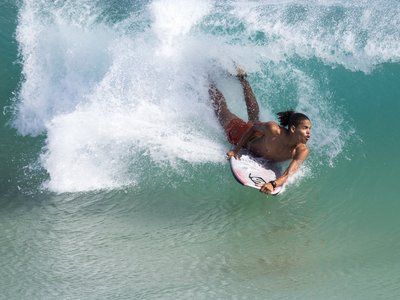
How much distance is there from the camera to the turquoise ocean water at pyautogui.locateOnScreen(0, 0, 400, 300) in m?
5.37

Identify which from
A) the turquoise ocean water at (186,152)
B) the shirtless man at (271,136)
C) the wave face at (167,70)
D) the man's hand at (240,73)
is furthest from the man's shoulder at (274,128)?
the man's hand at (240,73)

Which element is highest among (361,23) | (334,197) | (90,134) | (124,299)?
(361,23)

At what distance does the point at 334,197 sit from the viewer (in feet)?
21.4

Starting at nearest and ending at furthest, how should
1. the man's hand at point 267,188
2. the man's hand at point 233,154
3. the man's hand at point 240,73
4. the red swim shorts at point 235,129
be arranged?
the man's hand at point 267,188 → the man's hand at point 233,154 → the red swim shorts at point 235,129 → the man's hand at point 240,73

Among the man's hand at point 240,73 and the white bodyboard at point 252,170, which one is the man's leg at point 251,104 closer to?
the man's hand at point 240,73

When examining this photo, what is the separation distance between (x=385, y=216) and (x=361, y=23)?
12.9 ft

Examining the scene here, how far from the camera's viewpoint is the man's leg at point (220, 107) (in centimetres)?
702

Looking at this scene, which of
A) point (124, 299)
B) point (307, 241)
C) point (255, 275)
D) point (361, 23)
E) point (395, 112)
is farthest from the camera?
point (361, 23)

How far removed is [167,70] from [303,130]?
2462mm

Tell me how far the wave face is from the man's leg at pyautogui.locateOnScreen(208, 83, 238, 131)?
0.10 metres

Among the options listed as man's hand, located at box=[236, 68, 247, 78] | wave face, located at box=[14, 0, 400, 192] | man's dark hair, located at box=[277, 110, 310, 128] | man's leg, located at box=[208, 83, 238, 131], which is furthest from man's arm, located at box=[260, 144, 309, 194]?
man's hand, located at box=[236, 68, 247, 78]

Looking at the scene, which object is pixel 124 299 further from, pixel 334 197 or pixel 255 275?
pixel 334 197

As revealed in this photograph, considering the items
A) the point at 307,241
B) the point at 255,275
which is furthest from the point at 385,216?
the point at 255,275

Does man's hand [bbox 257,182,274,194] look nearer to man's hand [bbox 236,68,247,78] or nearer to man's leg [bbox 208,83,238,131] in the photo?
man's leg [bbox 208,83,238,131]
